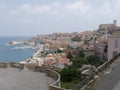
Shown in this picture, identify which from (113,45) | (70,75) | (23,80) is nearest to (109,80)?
(23,80)

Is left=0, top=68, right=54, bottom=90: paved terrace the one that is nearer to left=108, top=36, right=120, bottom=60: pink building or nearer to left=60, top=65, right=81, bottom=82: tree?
left=60, top=65, right=81, bottom=82: tree

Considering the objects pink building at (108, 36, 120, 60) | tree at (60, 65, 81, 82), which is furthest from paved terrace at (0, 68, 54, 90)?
pink building at (108, 36, 120, 60)

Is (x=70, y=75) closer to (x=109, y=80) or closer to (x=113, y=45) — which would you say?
(x=109, y=80)

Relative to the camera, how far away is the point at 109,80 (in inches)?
300

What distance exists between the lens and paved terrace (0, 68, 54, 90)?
38.5 ft

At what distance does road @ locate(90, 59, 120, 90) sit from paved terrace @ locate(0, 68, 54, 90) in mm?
3700

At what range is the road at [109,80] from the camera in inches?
281

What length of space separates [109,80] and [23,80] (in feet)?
20.8

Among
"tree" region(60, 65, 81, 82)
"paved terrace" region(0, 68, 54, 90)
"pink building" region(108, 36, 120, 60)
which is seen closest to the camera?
"paved terrace" region(0, 68, 54, 90)

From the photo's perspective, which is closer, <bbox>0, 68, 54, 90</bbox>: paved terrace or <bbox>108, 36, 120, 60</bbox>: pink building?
<bbox>0, 68, 54, 90</bbox>: paved terrace

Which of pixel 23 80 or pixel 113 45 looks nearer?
pixel 23 80

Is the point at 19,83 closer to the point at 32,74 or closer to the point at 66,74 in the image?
the point at 32,74

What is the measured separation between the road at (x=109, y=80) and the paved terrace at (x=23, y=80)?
3.70 m

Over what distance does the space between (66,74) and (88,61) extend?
28.1m
